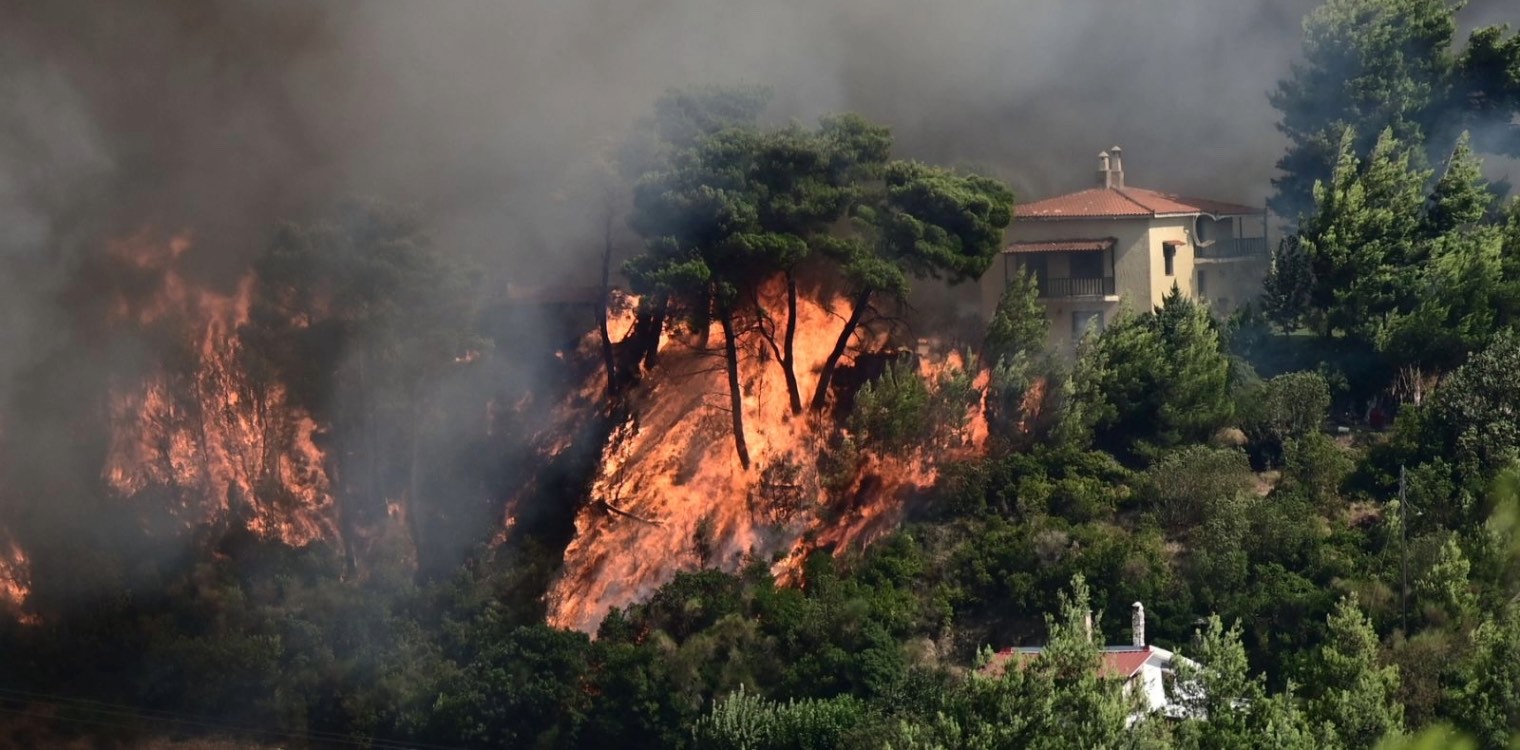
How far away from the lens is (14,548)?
93.5 ft

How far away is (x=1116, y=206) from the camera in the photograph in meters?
32.0

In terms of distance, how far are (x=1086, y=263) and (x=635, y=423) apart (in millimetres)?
5616

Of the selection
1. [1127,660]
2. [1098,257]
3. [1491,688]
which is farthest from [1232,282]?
[1491,688]

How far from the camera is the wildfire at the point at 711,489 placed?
28750mm

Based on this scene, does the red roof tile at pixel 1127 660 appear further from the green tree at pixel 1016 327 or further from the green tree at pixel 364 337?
the green tree at pixel 364 337

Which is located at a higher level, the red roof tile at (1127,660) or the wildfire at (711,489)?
the wildfire at (711,489)

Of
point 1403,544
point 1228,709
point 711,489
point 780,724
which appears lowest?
point 780,724

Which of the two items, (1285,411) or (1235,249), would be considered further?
(1235,249)

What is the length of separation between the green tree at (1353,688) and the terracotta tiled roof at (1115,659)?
1.52 m

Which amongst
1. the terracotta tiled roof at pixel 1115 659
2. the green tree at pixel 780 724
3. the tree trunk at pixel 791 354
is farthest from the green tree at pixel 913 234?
the green tree at pixel 780 724

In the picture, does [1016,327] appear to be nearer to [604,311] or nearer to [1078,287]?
[1078,287]

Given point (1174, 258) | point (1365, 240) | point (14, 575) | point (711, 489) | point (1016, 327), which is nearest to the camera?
point (14, 575)

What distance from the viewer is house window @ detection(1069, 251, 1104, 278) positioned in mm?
31672

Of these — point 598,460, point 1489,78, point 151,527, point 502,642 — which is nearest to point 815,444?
point 598,460
